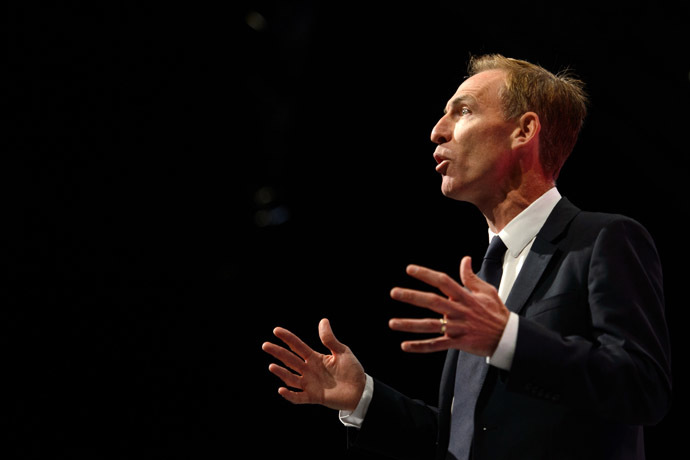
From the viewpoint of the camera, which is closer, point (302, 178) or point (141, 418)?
point (141, 418)

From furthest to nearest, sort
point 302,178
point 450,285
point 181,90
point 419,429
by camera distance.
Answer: point 302,178 < point 181,90 < point 419,429 < point 450,285

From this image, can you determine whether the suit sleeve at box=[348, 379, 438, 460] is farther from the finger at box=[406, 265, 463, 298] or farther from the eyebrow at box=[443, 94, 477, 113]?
the eyebrow at box=[443, 94, 477, 113]

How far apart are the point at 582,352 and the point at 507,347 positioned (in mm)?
162

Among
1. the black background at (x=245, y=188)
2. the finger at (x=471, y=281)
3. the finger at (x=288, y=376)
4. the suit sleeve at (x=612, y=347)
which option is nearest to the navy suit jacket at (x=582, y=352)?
the suit sleeve at (x=612, y=347)

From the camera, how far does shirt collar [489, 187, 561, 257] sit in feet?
6.00

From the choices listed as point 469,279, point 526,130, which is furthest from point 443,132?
point 469,279

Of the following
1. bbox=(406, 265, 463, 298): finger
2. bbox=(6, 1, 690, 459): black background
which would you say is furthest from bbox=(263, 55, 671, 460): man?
bbox=(6, 1, 690, 459): black background

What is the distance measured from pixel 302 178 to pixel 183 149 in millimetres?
771

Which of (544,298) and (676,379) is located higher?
(544,298)

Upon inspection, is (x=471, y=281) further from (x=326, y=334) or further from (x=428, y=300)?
(x=326, y=334)

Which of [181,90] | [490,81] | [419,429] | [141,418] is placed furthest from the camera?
[141,418]

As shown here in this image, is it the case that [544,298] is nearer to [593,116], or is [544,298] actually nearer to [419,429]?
[419,429]

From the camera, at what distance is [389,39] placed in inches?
130

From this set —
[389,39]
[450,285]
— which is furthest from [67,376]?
[450,285]
